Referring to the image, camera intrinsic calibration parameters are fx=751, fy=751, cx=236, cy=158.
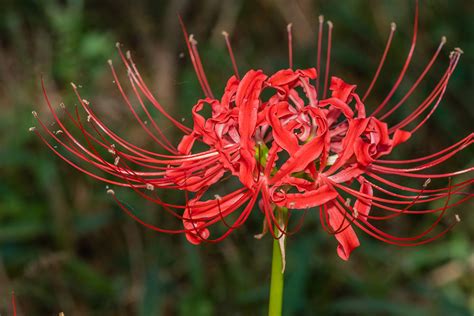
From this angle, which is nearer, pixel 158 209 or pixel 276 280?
pixel 276 280

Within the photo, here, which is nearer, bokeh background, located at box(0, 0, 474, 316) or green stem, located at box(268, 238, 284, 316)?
green stem, located at box(268, 238, 284, 316)

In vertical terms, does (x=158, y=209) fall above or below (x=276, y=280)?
above

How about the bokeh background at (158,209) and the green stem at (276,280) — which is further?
the bokeh background at (158,209)

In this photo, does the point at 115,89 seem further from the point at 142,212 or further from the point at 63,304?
the point at 63,304
